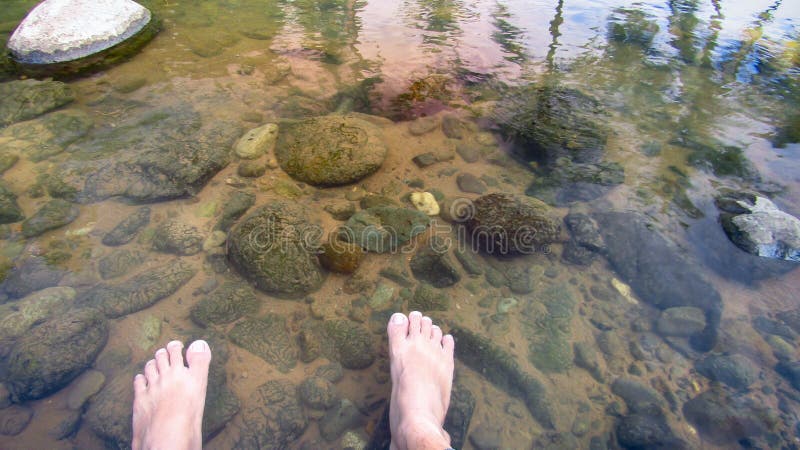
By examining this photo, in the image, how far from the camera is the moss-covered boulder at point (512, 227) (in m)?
3.07

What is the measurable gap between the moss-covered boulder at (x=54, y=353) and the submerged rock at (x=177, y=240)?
2.14ft

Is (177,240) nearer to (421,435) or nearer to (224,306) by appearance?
(224,306)

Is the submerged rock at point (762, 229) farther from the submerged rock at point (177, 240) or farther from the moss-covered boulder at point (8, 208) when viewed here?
the moss-covered boulder at point (8, 208)

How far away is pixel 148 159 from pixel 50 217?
2.79 feet

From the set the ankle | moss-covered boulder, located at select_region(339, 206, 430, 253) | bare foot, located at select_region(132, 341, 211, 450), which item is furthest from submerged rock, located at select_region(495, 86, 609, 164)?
bare foot, located at select_region(132, 341, 211, 450)

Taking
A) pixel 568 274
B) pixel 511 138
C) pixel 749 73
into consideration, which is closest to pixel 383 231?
pixel 568 274

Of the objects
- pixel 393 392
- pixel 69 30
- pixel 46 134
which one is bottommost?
pixel 393 392

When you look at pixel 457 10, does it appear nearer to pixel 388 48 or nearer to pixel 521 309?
pixel 388 48

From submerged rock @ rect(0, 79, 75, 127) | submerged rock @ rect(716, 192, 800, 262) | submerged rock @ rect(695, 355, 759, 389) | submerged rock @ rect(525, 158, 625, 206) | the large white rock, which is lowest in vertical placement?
submerged rock @ rect(695, 355, 759, 389)

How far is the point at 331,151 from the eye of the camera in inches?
137

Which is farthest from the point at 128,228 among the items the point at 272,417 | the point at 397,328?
the point at 397,328

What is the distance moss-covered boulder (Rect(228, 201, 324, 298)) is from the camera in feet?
9.07

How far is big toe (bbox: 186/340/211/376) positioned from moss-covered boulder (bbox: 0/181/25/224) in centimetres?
194

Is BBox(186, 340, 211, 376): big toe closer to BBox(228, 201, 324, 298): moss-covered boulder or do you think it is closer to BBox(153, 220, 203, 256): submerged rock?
BBox(228, 201, 324, 298): moss-covered boulder
